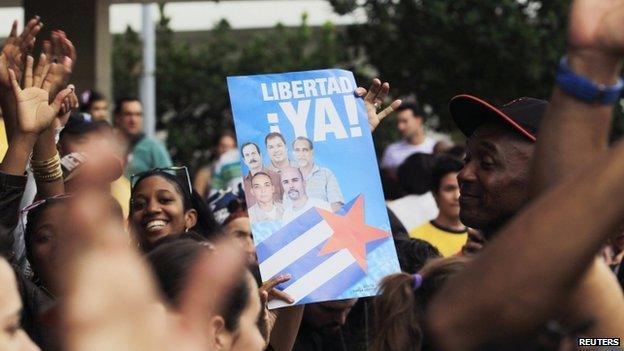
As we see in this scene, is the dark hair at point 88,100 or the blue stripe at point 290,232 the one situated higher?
the blue stripe at point 290,232

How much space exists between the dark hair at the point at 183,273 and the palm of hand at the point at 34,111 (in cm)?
193

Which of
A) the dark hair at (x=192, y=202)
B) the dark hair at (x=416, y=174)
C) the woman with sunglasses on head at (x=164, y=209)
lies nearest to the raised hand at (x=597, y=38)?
the woman with sunglasses on head at (x=164, y=209)

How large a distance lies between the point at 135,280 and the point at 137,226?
3957 millimetres

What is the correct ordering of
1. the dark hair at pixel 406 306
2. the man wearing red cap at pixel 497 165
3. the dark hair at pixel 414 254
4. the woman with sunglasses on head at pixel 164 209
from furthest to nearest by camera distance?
the woman with sunglasses on head at pixel 164 209
the dark hair at pixel 414 254
the man wearing red cap at pixel 497 165
the dark hair at pixel 406 306

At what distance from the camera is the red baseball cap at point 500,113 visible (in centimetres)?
414

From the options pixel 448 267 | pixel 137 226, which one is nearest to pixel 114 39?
pixel 137 226

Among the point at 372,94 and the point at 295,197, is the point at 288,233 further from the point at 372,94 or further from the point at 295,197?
the point at 372,94

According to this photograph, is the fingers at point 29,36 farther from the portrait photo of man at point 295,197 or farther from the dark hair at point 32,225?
the portrait photo of man at point 295,197

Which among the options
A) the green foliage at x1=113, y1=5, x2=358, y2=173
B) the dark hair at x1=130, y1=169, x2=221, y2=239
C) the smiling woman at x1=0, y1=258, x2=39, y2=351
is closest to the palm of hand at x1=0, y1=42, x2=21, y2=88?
the dark hair at x1=130, y1=169, x2=221, y2=239

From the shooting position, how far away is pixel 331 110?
5.11 meters

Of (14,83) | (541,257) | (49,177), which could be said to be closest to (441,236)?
(49,177)

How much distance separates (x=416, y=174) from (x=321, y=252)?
4.79 m

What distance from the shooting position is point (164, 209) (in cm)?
611

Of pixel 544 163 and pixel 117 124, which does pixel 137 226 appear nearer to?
pixel 544 163
